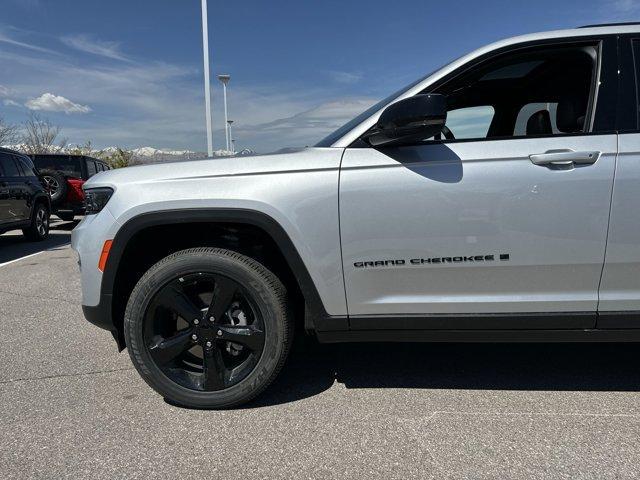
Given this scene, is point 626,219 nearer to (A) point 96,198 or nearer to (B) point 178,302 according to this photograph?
(B) point 178,302

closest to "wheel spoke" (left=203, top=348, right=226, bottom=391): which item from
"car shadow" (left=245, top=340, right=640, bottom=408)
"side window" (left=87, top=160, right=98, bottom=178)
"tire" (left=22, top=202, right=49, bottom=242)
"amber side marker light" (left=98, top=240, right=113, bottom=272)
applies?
"car shadow" (left=245, top=340, right=640, bottom=408)

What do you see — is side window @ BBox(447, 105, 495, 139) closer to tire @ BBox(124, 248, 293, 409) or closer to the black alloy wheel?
tire @ BBox(124, 248, 293, 409)

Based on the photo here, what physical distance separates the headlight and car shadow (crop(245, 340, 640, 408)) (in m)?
1.36

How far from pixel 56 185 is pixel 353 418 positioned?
1106 cm

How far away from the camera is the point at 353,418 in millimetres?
2490

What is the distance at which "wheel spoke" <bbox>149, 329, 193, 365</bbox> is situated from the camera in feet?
8.30

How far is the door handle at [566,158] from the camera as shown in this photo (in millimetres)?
2246

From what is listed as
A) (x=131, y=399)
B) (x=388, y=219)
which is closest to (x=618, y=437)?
(x=388, y=219)

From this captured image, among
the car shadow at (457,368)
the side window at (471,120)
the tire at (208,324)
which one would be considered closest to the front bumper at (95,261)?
the tire at (208,324)

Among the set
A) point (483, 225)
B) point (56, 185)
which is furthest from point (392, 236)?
point (56, 185)

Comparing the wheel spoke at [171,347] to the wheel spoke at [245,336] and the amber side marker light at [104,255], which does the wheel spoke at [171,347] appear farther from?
the amber side marker light at [104,255]

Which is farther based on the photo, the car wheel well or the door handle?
the car wheel well

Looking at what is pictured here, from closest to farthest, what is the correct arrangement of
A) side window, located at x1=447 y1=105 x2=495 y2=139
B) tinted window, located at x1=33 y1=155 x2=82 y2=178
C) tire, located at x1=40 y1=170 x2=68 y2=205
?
side window, located at x1=447 y1=105 x2=495 y2=139 → tire, located at x1=40 y1=170 x2=68 y2=205 → tinted window, located at x1=33 y1=155 x2=82 y2=178

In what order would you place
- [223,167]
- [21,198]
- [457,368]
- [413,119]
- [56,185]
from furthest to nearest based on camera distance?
1. [56,185]
2. [21,198]
3. [457,368]
4. [223,167]
5. [413,119]
